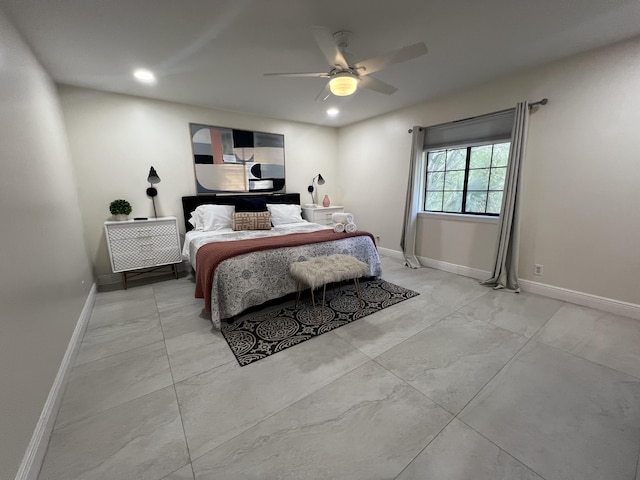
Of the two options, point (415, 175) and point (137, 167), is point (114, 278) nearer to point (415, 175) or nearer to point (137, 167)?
point (137, 167)

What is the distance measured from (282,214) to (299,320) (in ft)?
6.68

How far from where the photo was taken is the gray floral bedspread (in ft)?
7.40

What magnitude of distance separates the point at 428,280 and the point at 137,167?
412 cm

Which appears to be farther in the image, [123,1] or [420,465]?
[123,1]

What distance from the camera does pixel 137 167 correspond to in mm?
3396

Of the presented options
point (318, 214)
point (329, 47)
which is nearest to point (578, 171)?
point (329, 47)

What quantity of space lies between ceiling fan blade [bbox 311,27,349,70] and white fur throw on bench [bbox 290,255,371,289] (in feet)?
5.47

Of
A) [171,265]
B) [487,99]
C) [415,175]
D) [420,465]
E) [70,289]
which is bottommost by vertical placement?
[420,465]

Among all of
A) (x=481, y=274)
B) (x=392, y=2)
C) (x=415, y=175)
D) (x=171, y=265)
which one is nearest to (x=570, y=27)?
(x=392, y=2)

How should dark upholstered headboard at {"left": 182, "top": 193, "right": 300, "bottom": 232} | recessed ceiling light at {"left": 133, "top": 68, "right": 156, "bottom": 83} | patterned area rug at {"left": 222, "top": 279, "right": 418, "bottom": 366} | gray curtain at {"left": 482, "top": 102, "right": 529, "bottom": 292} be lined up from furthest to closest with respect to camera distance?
dark upholstered headboard at {"left": 182, "top": 193, "right": 300, "bottom": 232} < gray curtain at {"left": 482, "top": 102, "right": 529, "bottom": 292} < recessed ceiling light at {"left": 133, "top": 68, "right": 156, "bottom": 83} < patterned area rug at {"left": 222, "top": 279, "right": 418, "bottom": 366}

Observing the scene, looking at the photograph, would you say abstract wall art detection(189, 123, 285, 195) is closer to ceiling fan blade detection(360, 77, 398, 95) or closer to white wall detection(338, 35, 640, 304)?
ceiling fan blade detection(360, 77, 398, 95)

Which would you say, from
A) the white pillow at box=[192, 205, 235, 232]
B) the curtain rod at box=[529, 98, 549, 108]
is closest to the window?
the curtain rod at box=[529, 98, 549, 108]

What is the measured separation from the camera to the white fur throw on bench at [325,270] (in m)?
2.24

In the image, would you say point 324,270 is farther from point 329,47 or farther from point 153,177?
point 153,177
